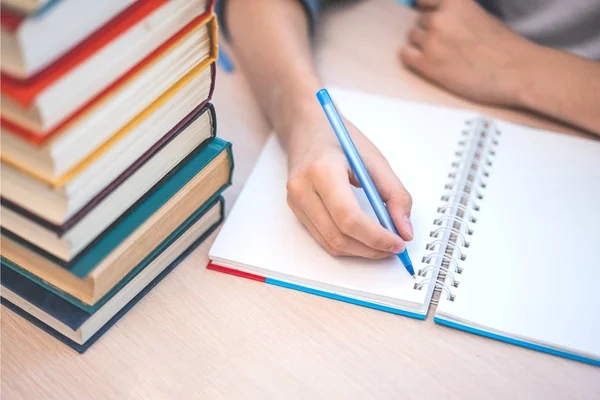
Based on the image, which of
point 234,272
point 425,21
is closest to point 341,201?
point 234,272

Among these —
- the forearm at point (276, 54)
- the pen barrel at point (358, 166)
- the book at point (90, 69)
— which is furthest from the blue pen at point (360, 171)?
the book at point (90, 69)

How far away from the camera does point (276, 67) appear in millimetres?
888

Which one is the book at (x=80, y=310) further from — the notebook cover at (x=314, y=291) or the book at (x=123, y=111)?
the book at (x=123, y=111)

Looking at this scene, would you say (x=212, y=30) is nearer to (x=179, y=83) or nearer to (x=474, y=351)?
(x=179, y=83)

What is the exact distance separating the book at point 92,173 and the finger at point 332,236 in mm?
179

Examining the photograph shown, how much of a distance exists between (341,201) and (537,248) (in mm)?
234

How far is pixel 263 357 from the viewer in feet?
2.08

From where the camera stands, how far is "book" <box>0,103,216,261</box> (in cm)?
54

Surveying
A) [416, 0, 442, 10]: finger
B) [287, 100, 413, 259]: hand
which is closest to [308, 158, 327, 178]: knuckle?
[287, 100, 413, 259]: hand

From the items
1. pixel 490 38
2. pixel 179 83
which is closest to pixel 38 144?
pixel 179 83

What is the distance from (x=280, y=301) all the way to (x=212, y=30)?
0.28 meters

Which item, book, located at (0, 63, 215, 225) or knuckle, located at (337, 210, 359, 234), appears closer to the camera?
book, located at (0, 63, 215, 225)

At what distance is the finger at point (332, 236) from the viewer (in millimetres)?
682

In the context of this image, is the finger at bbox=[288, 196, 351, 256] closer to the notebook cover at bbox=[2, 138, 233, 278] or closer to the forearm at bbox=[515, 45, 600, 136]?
the notebook cover at bbox=[2, 138, 233, 278]
